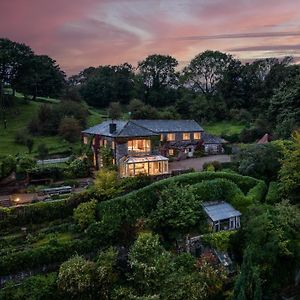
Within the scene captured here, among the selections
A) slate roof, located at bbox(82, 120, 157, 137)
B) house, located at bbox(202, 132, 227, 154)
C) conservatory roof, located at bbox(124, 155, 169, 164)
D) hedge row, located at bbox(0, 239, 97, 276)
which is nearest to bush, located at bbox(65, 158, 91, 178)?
slate roof, located at bbox(82, 120, 157, 137)

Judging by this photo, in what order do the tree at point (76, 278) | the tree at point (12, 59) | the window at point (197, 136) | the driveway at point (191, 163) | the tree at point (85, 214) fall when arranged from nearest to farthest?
the tree at point (76, 278) < the tree at point (85, 214) < the driveway at point (191, 163) < the window at point (197, 136) < the tree at point (12, 59)

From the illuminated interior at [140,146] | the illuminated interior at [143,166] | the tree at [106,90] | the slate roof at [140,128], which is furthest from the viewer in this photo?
the tree at [106,90]

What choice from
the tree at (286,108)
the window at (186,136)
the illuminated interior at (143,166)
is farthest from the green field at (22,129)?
the tree at (286,108)

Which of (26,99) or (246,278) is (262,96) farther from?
(246,278)

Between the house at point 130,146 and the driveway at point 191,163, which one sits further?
the driveway at point 191,163

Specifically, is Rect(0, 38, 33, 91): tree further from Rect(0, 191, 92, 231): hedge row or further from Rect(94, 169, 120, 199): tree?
Rect(0, 191, 92, 231): hedge row

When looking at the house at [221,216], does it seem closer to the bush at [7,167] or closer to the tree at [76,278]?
the tree at [76,278]

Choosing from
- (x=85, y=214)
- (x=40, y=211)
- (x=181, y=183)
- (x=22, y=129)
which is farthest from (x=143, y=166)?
(x=22, y=129)
